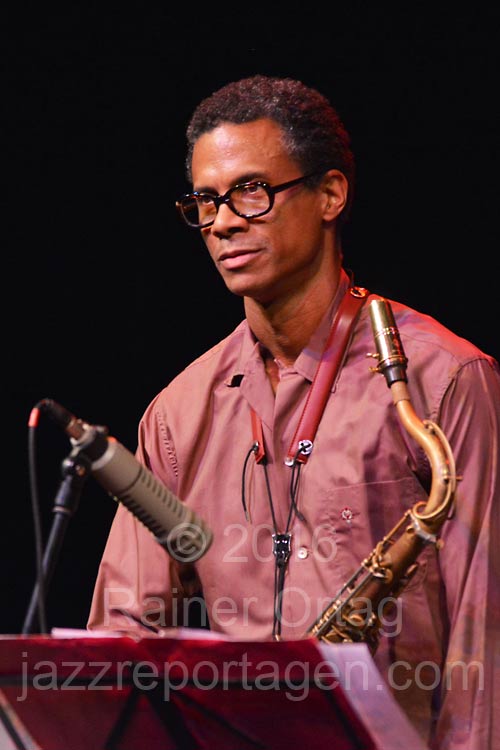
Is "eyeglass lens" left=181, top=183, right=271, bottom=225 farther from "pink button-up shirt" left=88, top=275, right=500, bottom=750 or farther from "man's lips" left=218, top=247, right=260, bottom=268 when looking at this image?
"pink button-up shirt" left=88, top=275, right=500, bottom=750

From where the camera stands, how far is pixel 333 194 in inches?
124

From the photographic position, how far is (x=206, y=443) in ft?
10.4

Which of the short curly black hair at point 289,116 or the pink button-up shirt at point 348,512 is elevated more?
the short curly black hair at point 289,116

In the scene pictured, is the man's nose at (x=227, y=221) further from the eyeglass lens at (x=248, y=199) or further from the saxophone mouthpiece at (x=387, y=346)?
the saxophone mouthpiece at (x=387, y=346)

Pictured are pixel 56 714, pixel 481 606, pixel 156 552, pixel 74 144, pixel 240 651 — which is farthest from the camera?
pixel 74 144

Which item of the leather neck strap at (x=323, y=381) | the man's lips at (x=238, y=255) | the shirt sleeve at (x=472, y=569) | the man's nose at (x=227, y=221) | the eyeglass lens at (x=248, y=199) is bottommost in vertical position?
the shirt sleeve at (x=472, y=569)

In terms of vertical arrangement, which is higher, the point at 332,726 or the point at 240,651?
the point at 240,651

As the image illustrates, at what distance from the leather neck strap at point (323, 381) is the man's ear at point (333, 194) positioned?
235mm

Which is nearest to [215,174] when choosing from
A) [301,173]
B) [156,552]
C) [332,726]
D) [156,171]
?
[301,173]

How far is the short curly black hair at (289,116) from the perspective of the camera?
306 centimetres

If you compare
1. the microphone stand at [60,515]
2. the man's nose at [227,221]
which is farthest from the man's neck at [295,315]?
the microphone stand at [60,515]

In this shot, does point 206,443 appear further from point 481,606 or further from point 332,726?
point 332,726

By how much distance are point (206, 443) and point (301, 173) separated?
847mm

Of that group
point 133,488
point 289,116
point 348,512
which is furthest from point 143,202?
point 133,488
